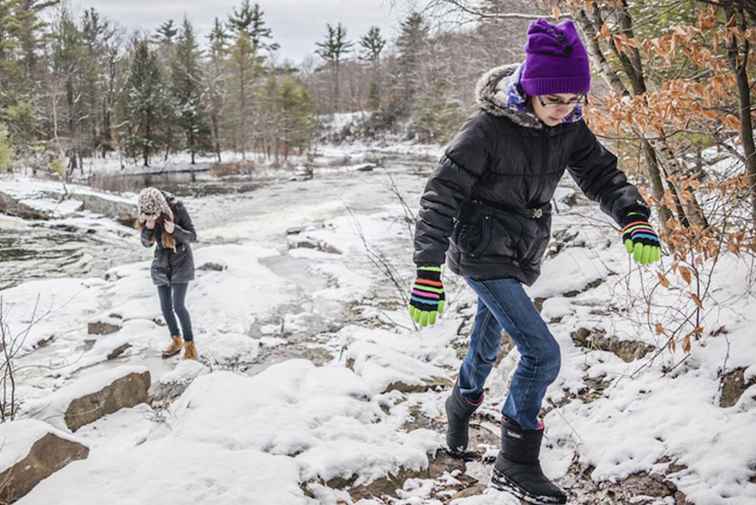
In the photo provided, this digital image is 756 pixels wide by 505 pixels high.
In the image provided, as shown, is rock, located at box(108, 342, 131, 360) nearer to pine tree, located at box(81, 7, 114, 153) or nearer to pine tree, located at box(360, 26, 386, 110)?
pine tree, located at box(81, 7, 114, 153)

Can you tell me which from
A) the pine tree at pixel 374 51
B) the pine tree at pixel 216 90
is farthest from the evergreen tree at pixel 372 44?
the pine tree at pixel 216 90

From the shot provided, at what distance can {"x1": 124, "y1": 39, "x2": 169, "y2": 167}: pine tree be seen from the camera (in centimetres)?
4050

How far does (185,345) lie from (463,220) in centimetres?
510

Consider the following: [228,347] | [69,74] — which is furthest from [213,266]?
[69,74]

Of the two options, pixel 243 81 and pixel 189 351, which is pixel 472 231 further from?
pixel 243 81

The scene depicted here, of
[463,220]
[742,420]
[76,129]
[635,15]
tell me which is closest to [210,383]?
[463,220]

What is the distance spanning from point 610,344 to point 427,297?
2189mm

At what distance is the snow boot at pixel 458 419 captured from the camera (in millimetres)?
3002

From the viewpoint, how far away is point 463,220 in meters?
2.56

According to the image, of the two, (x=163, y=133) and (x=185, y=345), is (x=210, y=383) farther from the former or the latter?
(x=163, y=133)

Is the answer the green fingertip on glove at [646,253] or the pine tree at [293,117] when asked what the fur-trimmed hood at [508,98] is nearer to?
the green fingertip on glove at [646,253]

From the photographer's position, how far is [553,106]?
2359 mm

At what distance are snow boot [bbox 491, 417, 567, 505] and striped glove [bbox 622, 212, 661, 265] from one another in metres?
0.95

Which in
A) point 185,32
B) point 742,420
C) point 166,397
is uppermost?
point 185,32
